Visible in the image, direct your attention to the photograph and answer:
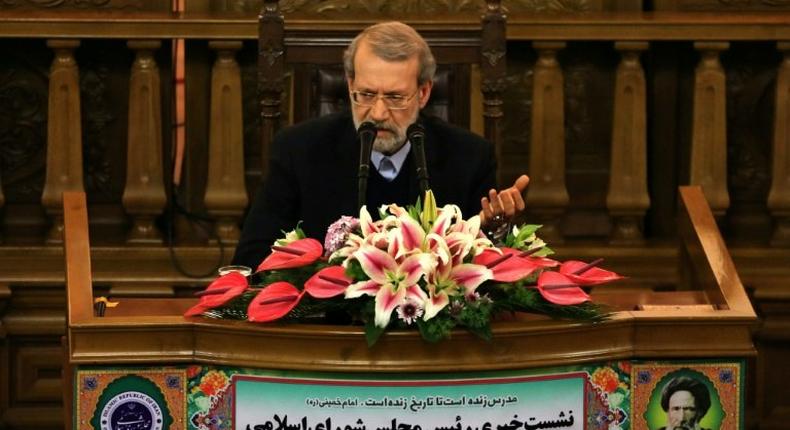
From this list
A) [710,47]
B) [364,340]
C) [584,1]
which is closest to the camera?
[364,340]

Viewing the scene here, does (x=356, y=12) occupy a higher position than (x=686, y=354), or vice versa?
(x=356, y=12)

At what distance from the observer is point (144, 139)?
4930 mm

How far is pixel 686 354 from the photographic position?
113 inches

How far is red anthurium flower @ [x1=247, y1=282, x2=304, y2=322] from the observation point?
277cm

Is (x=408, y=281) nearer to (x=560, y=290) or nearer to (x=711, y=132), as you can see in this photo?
(x=560, y=290)

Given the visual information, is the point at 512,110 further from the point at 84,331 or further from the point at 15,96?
the point at 84,331

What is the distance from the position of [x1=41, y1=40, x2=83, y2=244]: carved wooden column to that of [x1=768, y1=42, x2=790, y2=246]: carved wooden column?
2.06m

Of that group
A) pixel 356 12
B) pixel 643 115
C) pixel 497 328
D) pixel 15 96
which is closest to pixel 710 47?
pixel 643 115

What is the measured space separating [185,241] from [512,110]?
109 centimetres

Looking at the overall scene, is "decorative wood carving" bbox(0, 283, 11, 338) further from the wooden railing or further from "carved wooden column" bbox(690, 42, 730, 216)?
"carved wooden column" bbox(690, 42, 730, 216)

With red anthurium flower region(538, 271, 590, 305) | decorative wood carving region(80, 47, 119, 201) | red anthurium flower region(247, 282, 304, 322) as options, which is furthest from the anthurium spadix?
decorative wood carving region(80, 47, 119, 201)

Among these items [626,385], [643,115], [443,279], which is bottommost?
[626,385]

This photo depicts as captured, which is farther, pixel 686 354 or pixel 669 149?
pixel 669 149

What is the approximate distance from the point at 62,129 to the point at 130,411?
7.30 ft
